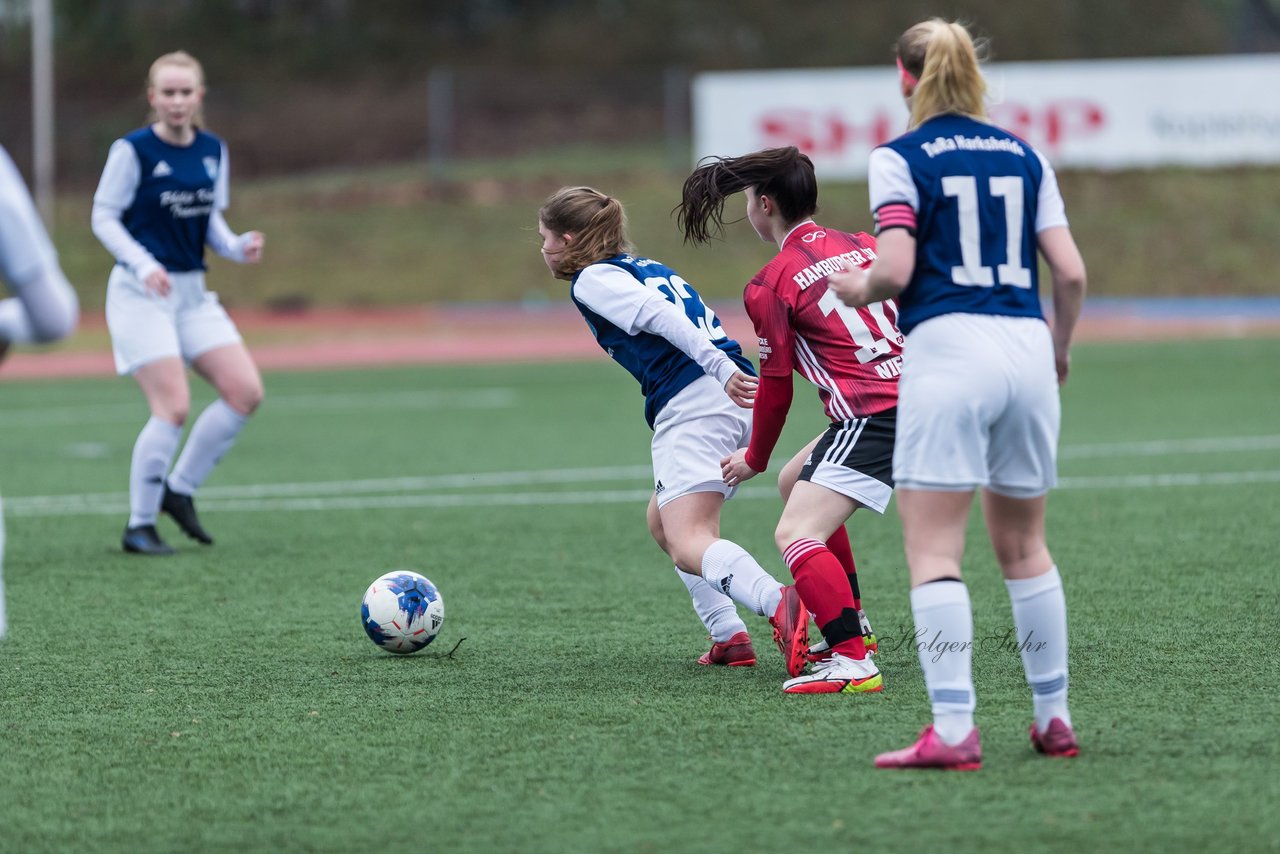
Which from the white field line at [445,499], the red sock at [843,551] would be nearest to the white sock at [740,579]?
the red sock at [843,551]

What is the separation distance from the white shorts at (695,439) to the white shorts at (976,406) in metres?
1.36

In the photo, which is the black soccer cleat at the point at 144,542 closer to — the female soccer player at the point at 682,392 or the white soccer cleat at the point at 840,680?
the female soccer player at the point at 682,392

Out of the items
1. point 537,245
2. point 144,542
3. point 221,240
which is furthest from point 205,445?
point 537,245

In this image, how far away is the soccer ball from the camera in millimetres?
5832

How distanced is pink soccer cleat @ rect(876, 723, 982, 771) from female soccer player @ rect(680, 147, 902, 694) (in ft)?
3.11

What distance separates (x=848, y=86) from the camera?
28.1 m

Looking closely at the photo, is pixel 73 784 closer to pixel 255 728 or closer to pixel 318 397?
pixel 255 728

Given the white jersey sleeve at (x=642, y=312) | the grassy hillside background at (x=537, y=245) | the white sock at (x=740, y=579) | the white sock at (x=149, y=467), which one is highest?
the white jersey sleeve at (x=642, y=312)

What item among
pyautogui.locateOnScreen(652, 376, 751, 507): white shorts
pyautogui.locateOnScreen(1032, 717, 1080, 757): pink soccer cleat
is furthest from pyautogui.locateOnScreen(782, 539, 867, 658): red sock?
pyautogui.locateOnScreen(1032, 717, 1080, 757): pink soccer cleat

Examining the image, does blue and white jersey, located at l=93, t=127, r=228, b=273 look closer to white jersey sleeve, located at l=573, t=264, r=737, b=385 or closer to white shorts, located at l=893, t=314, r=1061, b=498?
white jersey sleeve, located at l=573, t=264, r=737, b=385

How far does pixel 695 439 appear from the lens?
17.9ft

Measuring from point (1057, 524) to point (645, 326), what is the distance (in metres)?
3.97

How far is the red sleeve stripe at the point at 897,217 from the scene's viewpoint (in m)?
4.02

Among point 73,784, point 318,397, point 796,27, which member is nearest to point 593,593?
point 73,784
